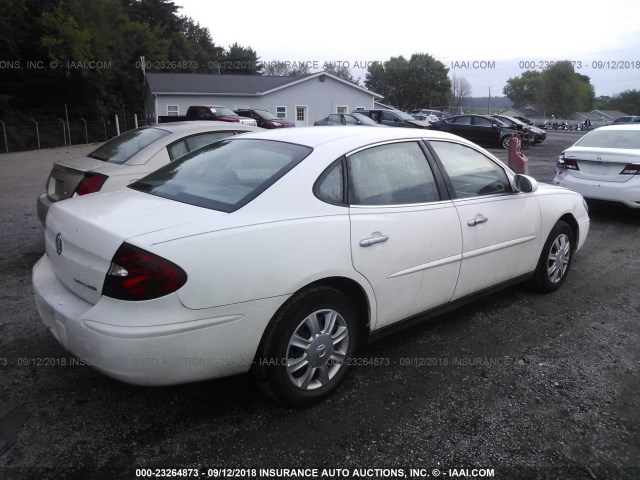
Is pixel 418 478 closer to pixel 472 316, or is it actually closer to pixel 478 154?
pixel 472 316

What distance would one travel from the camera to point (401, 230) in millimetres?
3229

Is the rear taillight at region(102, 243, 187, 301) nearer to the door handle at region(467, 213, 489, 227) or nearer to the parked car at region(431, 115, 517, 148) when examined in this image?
the door handle at region(467, 213, 489, 227)

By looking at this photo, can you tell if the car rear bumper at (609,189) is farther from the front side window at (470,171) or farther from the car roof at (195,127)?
the car roof at (195,127)

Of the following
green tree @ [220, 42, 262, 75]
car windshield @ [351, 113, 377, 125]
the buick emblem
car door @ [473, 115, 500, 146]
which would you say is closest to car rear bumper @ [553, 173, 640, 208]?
the buick emblem

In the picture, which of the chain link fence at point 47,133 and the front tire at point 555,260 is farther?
the chain link fence at point 47,133

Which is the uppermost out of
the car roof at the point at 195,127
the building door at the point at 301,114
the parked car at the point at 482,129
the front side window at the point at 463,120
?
the building door at the point at 301,114

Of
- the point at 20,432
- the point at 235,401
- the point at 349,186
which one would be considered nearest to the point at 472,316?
the point at 349,186

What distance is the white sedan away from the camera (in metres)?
2.44

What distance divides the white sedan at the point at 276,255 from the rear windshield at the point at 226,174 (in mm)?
14

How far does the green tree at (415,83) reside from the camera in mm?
77625

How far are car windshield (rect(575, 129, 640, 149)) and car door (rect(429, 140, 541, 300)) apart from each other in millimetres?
4815

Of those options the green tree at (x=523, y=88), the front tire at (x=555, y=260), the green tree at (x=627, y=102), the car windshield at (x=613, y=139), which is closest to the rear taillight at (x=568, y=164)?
the car windshield at (x=613, y=139)

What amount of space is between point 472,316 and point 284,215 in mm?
2270

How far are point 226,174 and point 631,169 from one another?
21.4 feet
